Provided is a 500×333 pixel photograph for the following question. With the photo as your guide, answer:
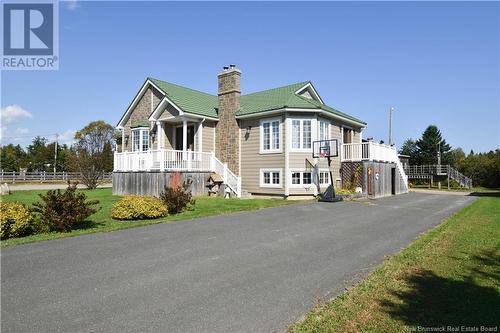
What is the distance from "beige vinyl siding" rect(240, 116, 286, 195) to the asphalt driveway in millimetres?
10362

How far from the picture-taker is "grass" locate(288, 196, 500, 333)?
3.91 meters

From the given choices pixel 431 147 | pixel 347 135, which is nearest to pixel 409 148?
pixel 431 147

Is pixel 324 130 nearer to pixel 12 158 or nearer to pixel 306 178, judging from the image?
pixel 306 178

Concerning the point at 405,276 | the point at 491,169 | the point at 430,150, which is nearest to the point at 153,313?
the point at 405,276

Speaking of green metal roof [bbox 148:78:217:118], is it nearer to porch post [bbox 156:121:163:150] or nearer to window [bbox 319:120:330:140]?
porch post [bbox 156:121:163:150]

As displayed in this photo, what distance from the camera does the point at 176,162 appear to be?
19797 mm

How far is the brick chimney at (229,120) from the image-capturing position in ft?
73.3

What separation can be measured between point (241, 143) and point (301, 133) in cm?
425

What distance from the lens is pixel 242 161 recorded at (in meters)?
22.4

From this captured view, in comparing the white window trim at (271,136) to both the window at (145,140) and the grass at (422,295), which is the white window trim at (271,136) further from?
the grass at (422,295)

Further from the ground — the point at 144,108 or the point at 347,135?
the point at 144,108

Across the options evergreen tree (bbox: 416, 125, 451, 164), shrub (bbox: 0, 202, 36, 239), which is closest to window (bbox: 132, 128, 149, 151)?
shrub (bbox: 0, 202, 36, 239)

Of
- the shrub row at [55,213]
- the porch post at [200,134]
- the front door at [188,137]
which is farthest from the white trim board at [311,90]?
the shrub row at [55,213]

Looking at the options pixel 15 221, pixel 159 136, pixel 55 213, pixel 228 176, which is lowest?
pixel 15 221
